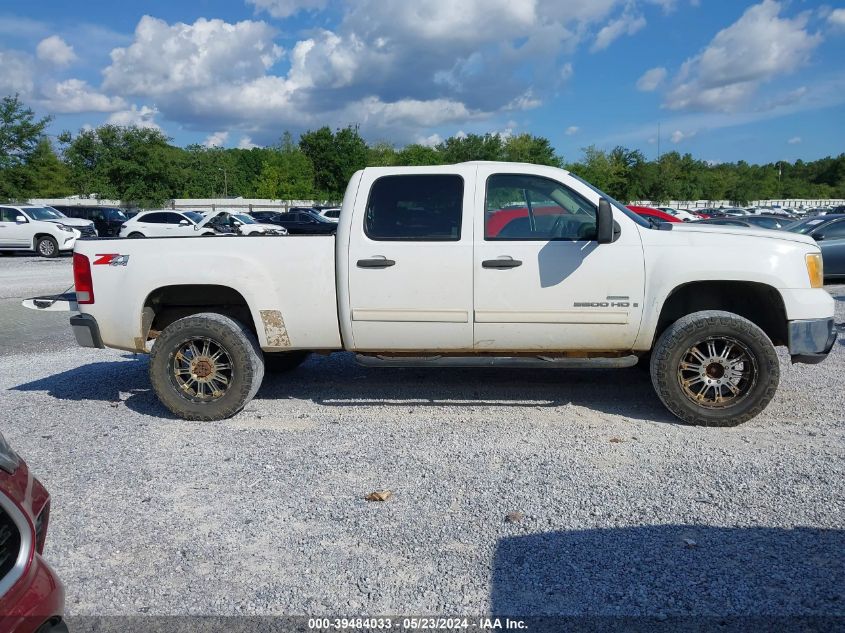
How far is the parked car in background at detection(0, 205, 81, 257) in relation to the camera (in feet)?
83.1

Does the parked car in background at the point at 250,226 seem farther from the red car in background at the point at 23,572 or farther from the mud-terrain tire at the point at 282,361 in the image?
the red car in background at the point at 23,572

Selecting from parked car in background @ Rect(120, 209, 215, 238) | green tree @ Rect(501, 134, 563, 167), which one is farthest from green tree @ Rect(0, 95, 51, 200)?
green tree @ Rect(501, 134, 563, 167)

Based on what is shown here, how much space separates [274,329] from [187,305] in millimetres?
952

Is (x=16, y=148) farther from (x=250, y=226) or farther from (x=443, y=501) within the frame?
(x=443, y=501)

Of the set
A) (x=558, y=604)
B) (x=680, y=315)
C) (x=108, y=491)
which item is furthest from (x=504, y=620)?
(x=680, y=315)

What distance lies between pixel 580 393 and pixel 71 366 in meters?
5.58

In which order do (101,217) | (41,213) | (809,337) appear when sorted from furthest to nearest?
(101,217) < (41,213) < (809,337)

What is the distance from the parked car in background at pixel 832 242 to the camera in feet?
47.4

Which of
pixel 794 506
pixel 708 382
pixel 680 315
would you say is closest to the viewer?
pixel 794 506

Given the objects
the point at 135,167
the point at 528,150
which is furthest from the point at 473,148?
the point at 135,167

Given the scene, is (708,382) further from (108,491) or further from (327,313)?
(108,491)

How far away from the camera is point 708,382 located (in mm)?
5492

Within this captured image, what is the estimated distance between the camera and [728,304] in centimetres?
601

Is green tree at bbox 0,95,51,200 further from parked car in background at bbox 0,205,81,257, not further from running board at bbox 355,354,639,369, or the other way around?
running board at bbox 355,354,639,369
